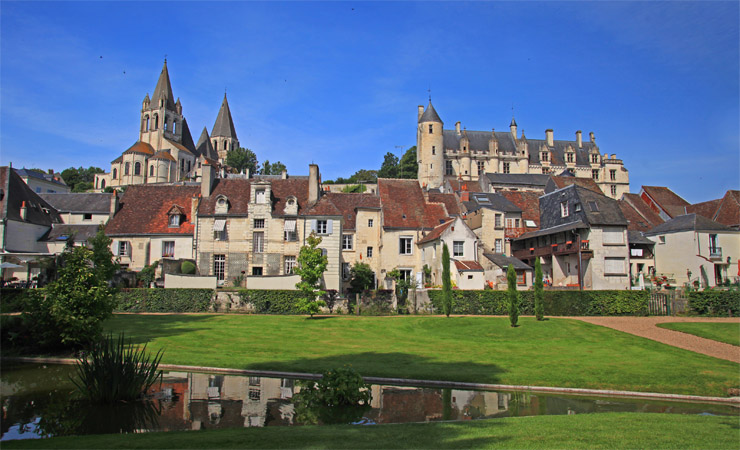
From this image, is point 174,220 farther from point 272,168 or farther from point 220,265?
point 272,168

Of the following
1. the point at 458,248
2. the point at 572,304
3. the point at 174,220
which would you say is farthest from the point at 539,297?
the point at 174,220

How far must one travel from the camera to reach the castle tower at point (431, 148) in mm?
106250

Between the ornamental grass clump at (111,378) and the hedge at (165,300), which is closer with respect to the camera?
the ornamental grass clump at (111,378)

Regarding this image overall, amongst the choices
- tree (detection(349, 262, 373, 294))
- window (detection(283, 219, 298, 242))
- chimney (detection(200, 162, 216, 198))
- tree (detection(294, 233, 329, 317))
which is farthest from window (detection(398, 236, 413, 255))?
chimney (detection(200, 162, 216, 198))

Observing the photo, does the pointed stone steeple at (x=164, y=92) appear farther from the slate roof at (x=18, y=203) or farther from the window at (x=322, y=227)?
the window at (x=322, y=227)

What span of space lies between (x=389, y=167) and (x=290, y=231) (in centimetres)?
9471

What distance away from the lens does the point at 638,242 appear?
4684cm

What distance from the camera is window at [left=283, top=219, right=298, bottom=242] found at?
141 feet

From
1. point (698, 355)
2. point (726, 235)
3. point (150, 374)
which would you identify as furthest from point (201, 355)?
point (726, 235)

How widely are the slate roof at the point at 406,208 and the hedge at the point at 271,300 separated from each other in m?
14.5

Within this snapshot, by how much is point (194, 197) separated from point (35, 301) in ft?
84.9

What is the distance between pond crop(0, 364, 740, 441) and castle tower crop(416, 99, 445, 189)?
3644 inches

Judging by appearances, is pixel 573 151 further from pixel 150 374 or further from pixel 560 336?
pixel 150 374

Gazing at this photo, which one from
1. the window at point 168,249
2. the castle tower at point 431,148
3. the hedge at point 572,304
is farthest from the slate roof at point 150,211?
the castle tower at point 431,148
